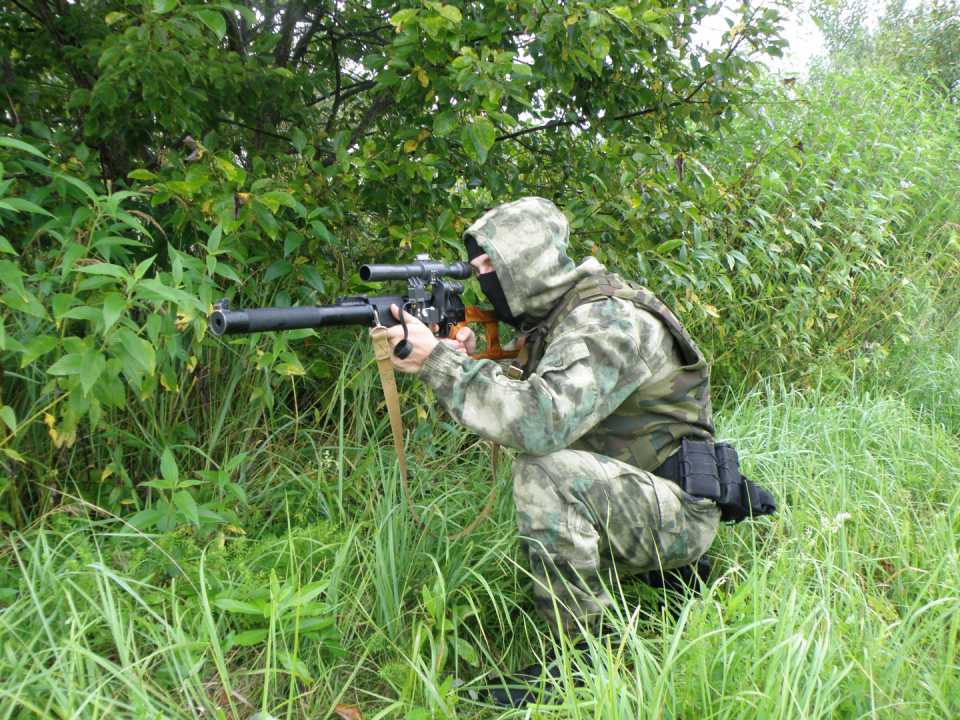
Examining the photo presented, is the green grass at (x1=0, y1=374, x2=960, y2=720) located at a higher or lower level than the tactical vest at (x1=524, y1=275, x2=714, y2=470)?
lower

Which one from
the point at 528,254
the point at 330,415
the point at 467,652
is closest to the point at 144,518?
the point at 330,415

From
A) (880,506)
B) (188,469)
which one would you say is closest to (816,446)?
(880,506)

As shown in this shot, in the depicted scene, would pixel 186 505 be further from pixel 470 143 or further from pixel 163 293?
pixel 470 143

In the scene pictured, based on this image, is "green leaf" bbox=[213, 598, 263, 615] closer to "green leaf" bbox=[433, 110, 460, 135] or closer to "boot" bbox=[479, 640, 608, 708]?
"boot" bbox=[479, 640, 608, 708]

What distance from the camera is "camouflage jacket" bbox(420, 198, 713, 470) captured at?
207 centimetres

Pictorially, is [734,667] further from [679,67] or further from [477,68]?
[679,67]

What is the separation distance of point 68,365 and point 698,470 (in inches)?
79.8

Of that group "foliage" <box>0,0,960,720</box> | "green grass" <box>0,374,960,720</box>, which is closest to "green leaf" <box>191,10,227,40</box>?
"foliage" <box>0,0,960,720</box>

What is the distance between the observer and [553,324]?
236cm

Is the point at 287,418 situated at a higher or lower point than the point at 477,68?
lower

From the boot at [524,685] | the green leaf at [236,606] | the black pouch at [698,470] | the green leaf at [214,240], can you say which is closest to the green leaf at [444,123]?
the green leaf at [214,240]

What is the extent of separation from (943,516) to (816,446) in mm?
755

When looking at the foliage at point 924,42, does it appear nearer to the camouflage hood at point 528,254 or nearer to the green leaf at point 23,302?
the camouflage hood at point 528,254

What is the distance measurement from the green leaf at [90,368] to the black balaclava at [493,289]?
1268mm
